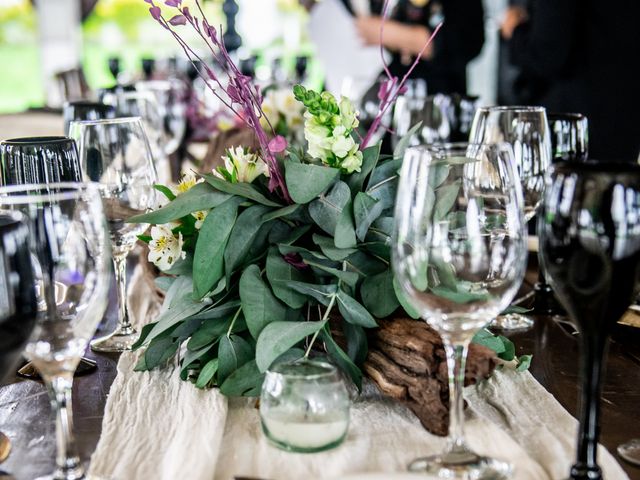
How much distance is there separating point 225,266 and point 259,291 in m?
0.04

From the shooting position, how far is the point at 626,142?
309 centimetres

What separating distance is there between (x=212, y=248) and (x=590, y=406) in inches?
14.7

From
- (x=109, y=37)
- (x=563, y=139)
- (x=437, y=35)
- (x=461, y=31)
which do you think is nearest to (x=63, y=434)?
(x=563, y=139)

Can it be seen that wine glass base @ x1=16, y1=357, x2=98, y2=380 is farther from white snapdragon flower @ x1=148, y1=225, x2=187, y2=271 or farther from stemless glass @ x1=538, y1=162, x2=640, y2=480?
stemless glass @ x1=538, y1=162, x2=640, y2=480

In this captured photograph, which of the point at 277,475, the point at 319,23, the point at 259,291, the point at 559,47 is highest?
the point at 319,23

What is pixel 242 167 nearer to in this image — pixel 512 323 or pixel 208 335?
pixel 208 335

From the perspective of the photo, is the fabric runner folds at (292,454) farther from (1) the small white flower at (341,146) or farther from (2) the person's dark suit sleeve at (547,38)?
(2) the person's dark suit sleeve at (547,38)

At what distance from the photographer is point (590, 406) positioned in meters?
0.62

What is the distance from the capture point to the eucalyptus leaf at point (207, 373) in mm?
807

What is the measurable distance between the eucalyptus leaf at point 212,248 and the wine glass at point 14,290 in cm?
22

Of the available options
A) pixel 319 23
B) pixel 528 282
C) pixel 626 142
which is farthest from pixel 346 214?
pixel 319 23

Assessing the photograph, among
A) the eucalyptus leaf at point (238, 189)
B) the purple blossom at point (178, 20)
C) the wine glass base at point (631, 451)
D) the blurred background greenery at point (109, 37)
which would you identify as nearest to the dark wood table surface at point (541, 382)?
the wine glass base at point (631, 451)

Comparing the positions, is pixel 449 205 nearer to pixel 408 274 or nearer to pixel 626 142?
pixel 408 274

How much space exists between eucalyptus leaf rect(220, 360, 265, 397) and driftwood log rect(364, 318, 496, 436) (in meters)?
0.10
